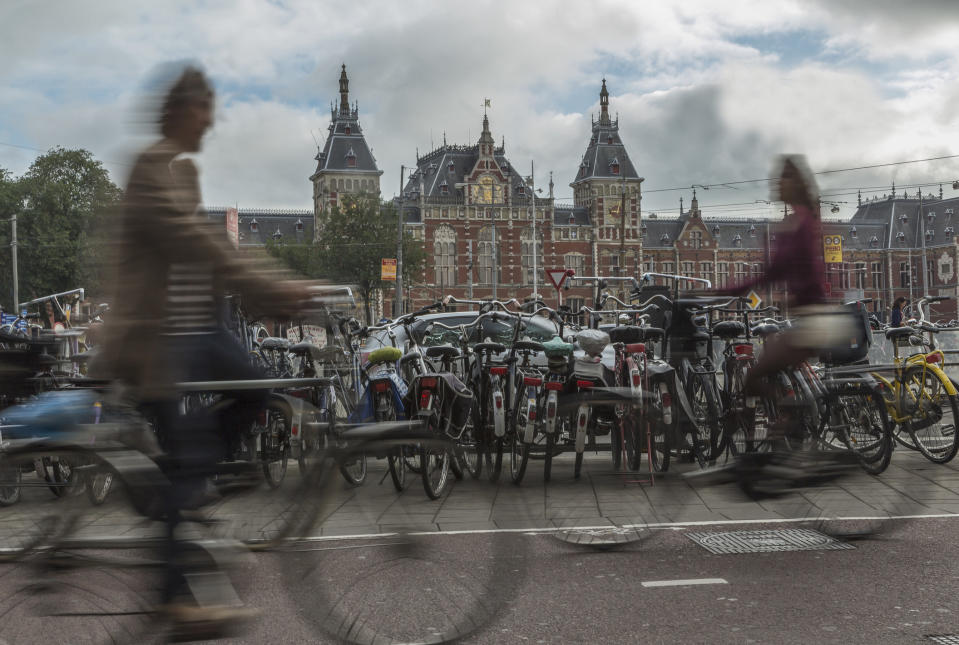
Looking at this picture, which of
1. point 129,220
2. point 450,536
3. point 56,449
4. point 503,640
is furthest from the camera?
point 450,536

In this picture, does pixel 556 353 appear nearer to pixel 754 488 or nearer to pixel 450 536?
pixel 450 536

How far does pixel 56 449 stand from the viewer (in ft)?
11.0

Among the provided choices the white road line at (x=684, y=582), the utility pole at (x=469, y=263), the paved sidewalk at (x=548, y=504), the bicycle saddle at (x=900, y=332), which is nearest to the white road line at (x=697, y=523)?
the paved sidewalk at (x=548, y=504)

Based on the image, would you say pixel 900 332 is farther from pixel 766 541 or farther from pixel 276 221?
pixel 276 221

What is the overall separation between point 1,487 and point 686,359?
434 cm

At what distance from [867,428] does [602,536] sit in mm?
1685

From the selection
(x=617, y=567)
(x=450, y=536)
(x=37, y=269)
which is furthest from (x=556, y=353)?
(x=37, y=269)

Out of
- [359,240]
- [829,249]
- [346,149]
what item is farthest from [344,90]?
[829,249]

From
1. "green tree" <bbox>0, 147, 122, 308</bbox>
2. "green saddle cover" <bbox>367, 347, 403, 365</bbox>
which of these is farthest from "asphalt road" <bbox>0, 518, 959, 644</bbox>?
"green tree" <bbox>0, 147, 122, 308</bbox>

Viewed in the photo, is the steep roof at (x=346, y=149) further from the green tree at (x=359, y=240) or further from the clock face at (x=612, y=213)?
the green tree at (x=359, y=240)

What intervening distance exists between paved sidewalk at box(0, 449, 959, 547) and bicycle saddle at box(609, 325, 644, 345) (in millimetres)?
949

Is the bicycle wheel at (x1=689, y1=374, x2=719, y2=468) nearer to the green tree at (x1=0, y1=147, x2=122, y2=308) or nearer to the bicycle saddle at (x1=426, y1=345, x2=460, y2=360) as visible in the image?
the bicycle saddle at (x1=426, y1=345, x2=460, y2=360)

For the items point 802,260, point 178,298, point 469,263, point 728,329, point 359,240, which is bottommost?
point 728,329

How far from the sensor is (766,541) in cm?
566
